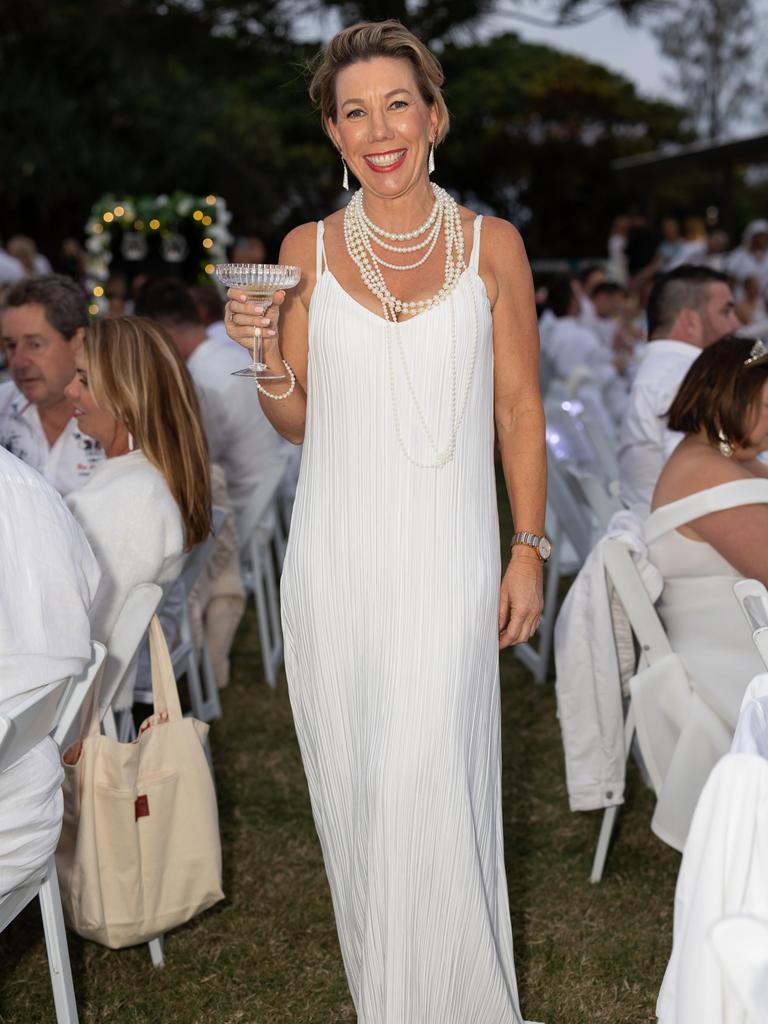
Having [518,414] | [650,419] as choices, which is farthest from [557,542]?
[518,414]

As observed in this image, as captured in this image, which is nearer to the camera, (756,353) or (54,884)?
(54,884)

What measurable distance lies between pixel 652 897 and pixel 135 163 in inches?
909

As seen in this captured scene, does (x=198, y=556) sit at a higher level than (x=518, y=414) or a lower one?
lower

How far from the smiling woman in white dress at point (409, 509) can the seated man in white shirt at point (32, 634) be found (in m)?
0.45

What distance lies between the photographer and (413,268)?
103 inches

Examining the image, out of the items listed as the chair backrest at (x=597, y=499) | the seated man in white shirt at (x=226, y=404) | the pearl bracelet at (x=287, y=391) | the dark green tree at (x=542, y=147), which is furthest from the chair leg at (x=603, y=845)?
the dark green tree at (x=542, y=147)

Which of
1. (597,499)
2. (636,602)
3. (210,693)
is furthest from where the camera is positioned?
(210,693)

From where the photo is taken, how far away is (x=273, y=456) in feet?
20.8

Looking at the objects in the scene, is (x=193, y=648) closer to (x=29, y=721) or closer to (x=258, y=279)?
(x=29, y=721)

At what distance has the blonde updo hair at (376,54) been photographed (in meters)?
2.52

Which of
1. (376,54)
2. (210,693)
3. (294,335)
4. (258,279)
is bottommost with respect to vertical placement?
(210,693)

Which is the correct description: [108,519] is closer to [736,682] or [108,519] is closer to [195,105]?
[736,682]

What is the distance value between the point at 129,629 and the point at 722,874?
1874 mm

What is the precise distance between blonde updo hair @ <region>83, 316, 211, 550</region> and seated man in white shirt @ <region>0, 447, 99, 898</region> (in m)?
1.14
